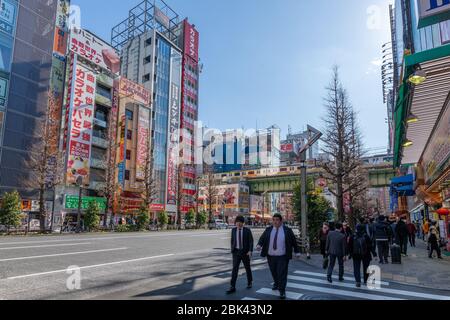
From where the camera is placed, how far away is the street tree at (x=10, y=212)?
24469 mm

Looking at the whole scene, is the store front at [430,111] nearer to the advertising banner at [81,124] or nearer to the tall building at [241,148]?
the advertising banner at [81,124]


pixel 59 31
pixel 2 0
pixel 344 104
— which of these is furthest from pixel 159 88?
pixel 344 104

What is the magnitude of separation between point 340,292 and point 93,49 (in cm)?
4360

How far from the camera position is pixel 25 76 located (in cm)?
3400

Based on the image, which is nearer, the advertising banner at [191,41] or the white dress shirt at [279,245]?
the white dress shirt at [279,245]

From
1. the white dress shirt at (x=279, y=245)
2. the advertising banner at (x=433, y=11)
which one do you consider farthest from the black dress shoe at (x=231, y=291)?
the advertising banner at (x=433, y=11)

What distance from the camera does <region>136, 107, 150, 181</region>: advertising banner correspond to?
151ft

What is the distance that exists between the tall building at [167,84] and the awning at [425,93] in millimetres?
40493

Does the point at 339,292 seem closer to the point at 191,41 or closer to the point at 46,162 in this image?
the point at 46,162

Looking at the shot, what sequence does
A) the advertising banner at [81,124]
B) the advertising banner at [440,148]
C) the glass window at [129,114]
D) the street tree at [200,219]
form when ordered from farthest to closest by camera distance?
the street tree at [200,219] < the glass window at [129,114] < the advertising banner at [81,124] < the advertising banner at [440,148]

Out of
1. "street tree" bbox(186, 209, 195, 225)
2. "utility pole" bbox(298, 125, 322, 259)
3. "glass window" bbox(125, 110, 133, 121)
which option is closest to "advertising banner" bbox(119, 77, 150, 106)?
"glass window" bbox(125, 110, 133, 121)

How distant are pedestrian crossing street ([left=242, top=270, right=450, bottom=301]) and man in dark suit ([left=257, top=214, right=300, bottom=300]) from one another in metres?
0.40

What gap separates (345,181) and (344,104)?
5.20 metres

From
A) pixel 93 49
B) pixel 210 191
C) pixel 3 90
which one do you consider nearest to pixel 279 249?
pixel 3 90
